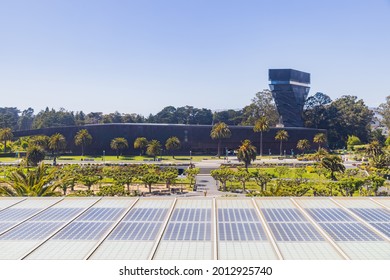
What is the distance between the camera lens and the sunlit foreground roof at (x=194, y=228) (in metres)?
15.8

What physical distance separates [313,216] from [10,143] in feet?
340

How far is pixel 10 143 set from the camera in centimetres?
10481

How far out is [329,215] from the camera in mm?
20766

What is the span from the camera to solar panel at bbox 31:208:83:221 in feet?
67.2

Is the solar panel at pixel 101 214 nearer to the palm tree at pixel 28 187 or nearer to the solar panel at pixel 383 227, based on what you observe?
the palm tree at pixel 28 187

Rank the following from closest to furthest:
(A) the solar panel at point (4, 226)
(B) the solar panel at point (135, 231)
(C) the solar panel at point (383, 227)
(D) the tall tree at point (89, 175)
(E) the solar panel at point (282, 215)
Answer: (B) the solar panel at point (135, 231)
(C) the solar panel at point (383, 227)
(A) the solar panel at point (4, 226)
(E) the solar panel at point (282, 215)
(D) the tall tree at point (89, 175)

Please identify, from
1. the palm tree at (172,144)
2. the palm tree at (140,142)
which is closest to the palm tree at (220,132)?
the palm tree at (172,144)

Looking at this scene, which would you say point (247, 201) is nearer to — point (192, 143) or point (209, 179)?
point (209, 179)

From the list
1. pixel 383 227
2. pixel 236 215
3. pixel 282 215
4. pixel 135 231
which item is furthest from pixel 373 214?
pixel 135 231

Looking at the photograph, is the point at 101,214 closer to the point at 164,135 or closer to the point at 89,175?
the point at 89,175

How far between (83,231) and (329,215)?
13.6 m

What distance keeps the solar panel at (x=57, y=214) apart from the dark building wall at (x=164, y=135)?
247ft

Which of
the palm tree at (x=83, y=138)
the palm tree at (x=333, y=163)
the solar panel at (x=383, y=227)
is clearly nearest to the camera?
the solar panel at (x=383, y=227)
